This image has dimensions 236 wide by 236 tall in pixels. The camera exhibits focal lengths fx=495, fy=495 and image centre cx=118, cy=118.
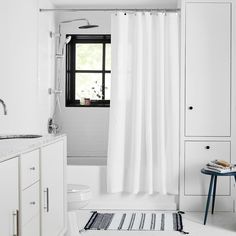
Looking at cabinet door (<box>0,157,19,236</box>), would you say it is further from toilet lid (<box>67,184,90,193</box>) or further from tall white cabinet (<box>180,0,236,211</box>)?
tall white cabinet (<box>180,0,236,211</box>)

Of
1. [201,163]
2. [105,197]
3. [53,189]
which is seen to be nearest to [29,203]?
[53,189]

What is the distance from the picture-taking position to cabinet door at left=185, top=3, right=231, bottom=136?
4797 millimetres

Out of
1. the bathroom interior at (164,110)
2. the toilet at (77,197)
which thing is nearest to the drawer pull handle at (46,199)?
the toilet at (77,197)

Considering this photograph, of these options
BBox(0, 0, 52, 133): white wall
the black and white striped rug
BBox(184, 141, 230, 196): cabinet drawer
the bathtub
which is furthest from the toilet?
BBox(184, 141, 230, 196): cabinet drawer

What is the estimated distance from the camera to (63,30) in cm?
570

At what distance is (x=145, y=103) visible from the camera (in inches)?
189

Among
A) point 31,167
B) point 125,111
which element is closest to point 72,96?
point 125,111

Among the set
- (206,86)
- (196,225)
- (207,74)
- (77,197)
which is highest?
(207,74)

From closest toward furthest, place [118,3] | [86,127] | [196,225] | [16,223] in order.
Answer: [16,223] < [196,225] < [118,3] < [86,127]

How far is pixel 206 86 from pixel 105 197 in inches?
57.8

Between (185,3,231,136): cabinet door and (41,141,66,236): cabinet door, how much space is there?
1.76 meters

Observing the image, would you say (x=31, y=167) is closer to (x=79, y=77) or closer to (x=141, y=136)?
(x=141, y=136)

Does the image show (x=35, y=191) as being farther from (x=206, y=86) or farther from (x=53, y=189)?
(x=206, y=86)

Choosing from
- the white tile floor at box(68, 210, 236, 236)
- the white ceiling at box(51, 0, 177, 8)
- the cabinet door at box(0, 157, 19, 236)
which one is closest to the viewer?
the cabinet door at box(0, 157, 19, 236)
